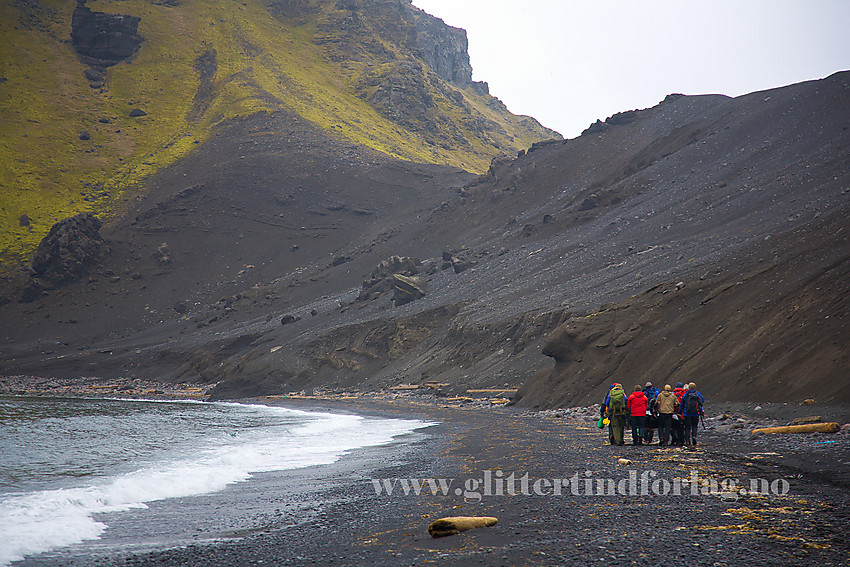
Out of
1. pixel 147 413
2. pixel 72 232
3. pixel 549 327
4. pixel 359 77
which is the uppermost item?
pixel 359 77

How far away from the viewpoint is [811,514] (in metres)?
7.29

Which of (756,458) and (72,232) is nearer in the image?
(756,458)

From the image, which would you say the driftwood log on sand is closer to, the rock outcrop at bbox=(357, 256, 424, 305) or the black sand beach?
the black sand beach

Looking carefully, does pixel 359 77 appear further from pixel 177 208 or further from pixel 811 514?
pixel 811 514

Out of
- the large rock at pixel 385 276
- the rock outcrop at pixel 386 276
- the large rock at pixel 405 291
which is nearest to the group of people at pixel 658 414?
the large rock at pixel 405 291

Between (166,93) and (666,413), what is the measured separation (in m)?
164

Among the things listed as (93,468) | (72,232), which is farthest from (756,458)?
(72,232)

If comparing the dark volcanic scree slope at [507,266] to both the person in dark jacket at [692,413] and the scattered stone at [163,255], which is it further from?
the person in dark jacket at [692,413]

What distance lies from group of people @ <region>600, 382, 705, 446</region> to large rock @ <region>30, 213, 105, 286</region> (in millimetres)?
108096

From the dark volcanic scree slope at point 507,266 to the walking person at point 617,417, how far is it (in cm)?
582

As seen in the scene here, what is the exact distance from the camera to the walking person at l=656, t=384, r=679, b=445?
609 inches

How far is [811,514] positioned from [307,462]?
41.3 feet

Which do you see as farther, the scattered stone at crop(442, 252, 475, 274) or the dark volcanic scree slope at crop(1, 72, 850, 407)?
the scattered stone at crop(442, 252, 475, 274)

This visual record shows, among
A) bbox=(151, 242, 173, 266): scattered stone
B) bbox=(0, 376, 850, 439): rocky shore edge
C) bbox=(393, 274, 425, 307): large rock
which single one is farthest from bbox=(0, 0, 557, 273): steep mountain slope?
bbox=(393, 274, 425, 307): large rock
